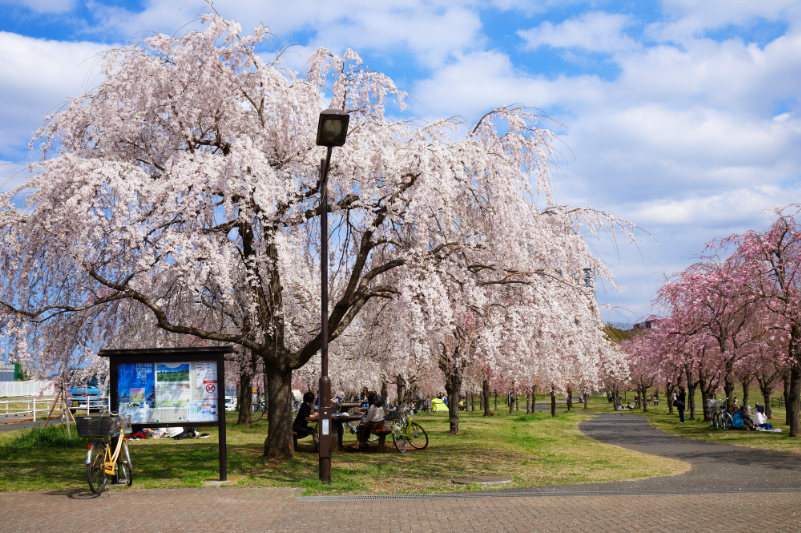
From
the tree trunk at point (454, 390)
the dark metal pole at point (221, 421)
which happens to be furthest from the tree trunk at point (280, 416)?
the tree trunk at point (454, 390)

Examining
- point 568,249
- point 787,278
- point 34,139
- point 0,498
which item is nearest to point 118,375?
point 0,498

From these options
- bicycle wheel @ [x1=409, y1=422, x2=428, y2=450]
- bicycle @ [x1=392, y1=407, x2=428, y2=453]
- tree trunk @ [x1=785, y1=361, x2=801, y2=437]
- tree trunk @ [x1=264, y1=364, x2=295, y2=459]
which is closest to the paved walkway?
tree trunk @ [x1=264, y1=364, x2=295, y2=459]

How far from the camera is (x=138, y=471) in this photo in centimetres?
1298

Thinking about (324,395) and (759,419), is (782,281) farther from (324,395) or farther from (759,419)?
(324,395)

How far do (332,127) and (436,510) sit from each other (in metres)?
6.32

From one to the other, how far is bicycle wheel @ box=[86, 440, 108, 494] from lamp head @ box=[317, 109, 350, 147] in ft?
21.0

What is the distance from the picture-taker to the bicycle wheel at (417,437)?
1770 centimetres

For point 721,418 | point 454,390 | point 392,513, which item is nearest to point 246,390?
point 454,390

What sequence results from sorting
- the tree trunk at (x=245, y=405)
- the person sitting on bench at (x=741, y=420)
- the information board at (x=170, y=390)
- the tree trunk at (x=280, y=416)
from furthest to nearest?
the tree trunk at (x=245, y=405) < the person sitting on bench at (x=741, y=420) < the tree trunk at (x=280, y=416) < the information board at (x=170, y=390)

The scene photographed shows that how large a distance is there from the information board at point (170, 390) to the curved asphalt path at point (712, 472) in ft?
18.9

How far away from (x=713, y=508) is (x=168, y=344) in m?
12.7

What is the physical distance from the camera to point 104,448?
10.7 metres

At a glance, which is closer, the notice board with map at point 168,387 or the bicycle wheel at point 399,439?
the notice board with map at point 168,387

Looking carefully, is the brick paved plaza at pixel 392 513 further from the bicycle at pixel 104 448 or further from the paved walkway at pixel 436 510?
the bicycle at pixel 104 448
